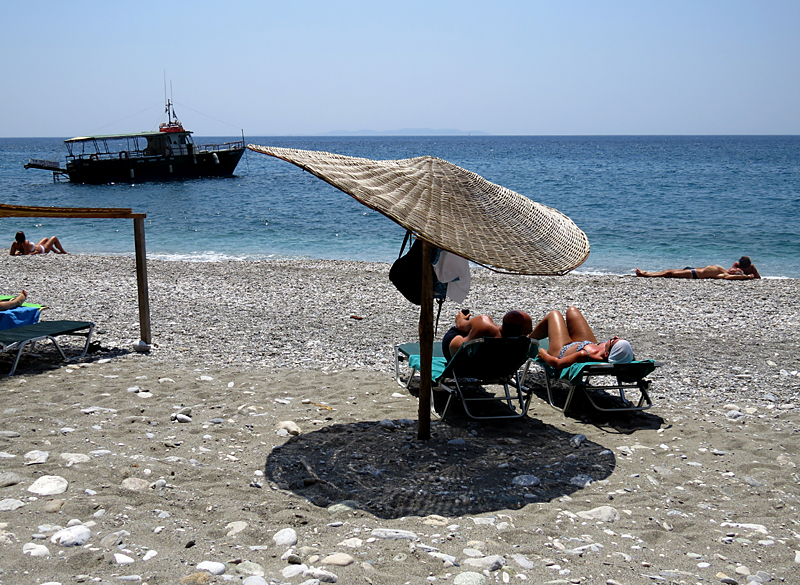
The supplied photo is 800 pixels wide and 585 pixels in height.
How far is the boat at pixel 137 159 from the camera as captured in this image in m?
42.9

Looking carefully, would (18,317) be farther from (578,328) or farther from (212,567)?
(578,328)

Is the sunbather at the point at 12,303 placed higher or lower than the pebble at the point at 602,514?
higher

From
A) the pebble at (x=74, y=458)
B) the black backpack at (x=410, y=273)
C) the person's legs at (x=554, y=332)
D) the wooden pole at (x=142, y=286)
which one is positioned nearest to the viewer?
the pebble at (x=74, y=458)

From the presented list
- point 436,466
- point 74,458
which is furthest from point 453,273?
point 74,458

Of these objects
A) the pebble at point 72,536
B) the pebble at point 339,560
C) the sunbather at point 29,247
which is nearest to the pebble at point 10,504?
the pebble at point 72,536

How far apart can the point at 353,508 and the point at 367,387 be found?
2.19 m

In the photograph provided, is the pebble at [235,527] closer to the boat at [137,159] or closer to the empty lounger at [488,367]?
the empty lounger at [488,367]

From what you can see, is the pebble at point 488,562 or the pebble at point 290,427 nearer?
the pebble at point 488,562

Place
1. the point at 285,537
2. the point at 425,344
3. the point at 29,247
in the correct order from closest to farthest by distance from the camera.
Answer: the point at 285,537, the point at 425,344, the point at 29,247

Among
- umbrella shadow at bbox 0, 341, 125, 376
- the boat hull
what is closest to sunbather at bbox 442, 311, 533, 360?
umbrella shadow at bbox 0, 341, 125, 376

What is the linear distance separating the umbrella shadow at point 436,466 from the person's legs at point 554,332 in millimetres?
842

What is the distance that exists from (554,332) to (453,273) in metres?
1.51

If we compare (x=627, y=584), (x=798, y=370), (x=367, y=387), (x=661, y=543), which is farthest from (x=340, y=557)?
(x=798, y=370)

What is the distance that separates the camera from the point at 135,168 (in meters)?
43.3
